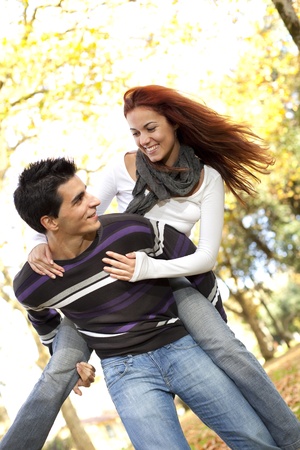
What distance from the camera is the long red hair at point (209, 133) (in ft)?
15.3

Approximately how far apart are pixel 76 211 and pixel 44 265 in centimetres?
37

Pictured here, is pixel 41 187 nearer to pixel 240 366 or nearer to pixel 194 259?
pixel 194 259

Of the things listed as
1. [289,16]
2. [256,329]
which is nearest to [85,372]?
[289,16]

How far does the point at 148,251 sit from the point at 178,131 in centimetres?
102

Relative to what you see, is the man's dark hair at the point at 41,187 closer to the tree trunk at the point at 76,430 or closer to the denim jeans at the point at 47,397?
the denim jeans at the point at 47,397

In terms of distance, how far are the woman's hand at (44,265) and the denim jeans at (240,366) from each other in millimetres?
813

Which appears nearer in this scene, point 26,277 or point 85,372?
point 26,277

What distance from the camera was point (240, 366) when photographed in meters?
4.23

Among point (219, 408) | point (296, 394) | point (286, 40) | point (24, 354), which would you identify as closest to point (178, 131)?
point (219, 408)

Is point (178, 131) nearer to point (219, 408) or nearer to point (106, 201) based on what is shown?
point (106, 201)

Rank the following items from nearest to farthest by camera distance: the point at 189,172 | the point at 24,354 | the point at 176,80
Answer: the point at 189,172, the point at 176,80, the point at 24,354

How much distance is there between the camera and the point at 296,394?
1215cm

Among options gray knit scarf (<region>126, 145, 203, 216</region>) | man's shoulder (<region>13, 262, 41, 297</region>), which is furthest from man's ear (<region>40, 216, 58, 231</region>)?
gray knit scarf (<region>126, 145, 203, 216</region>)

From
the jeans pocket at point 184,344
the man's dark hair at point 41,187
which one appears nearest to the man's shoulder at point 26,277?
the man's dark hair at point 41,187
